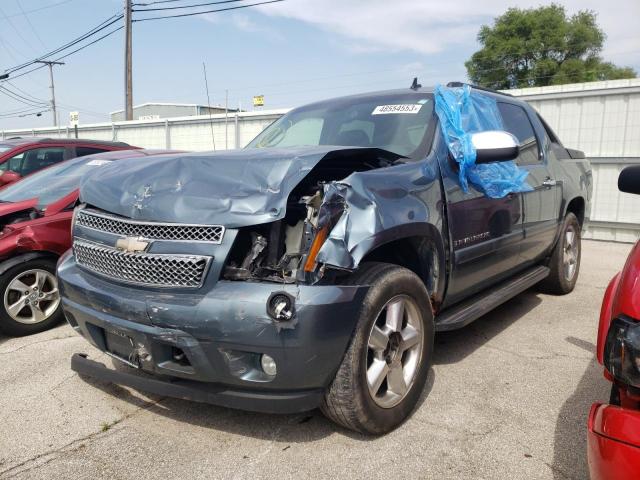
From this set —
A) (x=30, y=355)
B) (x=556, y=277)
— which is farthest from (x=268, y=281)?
(x=556, y=277)

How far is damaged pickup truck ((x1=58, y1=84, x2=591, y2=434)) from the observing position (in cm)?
233

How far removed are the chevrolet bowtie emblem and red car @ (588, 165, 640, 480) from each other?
1.99 meters

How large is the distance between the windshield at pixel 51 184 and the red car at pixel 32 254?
0.5 inches

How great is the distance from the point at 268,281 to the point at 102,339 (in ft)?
3.45

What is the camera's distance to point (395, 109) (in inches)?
149

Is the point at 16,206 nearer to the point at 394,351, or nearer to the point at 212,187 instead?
the point at 212,187

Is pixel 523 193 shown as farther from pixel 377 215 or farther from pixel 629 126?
pixel 629 126

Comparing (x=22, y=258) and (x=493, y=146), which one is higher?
(x=493, y=146)

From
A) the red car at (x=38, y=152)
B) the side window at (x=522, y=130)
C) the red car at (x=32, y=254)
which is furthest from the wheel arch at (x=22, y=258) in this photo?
the side window at (x=522, y=130)

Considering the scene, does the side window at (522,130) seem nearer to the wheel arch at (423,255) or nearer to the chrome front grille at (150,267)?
the wheel arch at (423,255)

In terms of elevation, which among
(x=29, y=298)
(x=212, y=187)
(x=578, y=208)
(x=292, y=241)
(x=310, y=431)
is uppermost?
Answer: (x=212, y=187)

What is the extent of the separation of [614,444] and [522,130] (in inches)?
145

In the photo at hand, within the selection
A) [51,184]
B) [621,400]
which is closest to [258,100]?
[51,184]

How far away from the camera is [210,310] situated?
7.65 feet
